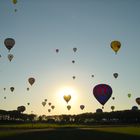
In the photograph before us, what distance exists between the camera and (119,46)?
71750 millimetres

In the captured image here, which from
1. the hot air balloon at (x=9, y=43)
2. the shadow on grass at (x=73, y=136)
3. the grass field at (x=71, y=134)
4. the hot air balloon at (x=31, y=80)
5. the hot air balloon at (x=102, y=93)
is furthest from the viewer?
the hot air balloon at (x=31, y=80)

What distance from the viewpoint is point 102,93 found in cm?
7088

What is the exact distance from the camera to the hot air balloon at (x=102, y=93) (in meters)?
70.6

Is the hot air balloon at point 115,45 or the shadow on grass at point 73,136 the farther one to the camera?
the hot air balloon at point 115,45

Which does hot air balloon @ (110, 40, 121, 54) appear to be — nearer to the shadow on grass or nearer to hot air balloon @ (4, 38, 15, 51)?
hot air balloon @ (4, 38, 15, 51)

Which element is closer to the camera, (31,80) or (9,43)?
(9,43)

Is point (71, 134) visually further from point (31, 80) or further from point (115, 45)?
point (31, 80)

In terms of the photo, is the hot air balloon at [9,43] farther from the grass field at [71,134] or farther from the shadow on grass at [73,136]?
the shadow on grass at [73,136]

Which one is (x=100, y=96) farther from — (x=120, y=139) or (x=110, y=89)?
(x=120, y=139)

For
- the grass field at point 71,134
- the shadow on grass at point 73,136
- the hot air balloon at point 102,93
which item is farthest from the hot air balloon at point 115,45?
the shadow on grass at point 73,136

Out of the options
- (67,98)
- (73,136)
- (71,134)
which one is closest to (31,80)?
(67,98)

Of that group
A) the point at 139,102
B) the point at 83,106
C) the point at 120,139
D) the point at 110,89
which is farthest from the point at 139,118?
the point at 120,139

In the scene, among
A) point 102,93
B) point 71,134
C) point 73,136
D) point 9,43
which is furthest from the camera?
point 9,43

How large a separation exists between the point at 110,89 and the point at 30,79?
86.6ft
